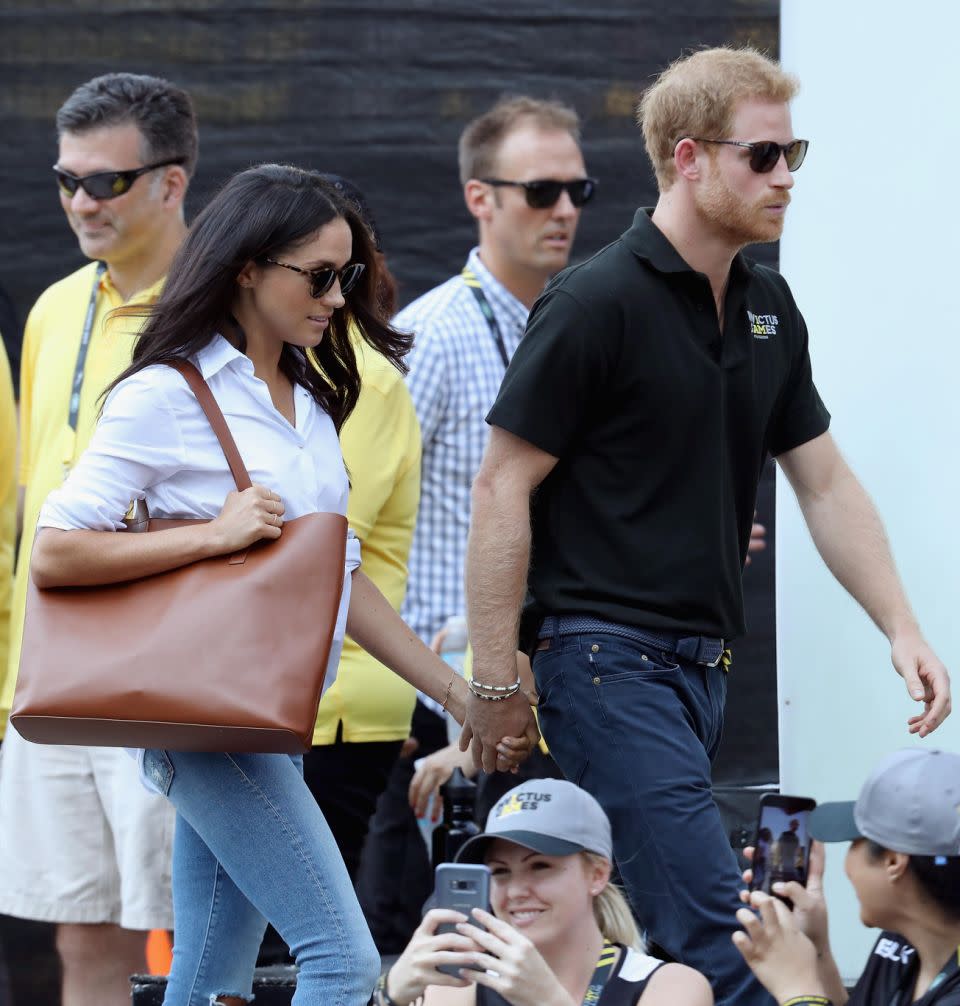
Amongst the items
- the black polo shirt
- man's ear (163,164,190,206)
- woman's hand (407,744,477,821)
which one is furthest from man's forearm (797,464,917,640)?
man's ear (163,164,190,206)

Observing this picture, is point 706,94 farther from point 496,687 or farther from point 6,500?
point 6,500

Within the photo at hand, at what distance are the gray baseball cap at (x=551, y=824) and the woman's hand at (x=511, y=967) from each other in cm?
33

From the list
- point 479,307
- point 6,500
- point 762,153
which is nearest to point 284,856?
point 762,153

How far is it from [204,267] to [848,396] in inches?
69.8

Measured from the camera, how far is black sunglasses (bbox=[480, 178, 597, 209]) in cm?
482

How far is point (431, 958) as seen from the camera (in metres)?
2.51

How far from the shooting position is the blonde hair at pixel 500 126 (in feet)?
15.4

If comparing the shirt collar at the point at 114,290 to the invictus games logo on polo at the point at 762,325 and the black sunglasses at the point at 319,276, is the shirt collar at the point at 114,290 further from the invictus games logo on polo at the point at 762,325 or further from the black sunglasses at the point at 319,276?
the invictus games logo on polo at the point at 762,325

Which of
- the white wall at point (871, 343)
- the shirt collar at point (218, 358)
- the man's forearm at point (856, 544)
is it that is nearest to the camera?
the shirt collar at point (218, 358)

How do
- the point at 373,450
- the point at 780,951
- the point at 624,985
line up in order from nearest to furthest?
the point at 780,951
the point at 624,985
the point at 373,450

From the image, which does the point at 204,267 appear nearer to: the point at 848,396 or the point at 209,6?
the point at 848,396

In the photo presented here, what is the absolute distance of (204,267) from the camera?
278 cm

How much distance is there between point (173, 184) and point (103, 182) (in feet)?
0.54

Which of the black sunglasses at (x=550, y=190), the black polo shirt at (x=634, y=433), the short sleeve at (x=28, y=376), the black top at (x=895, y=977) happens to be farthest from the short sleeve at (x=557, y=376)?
the black sunglasses at (x=550, y=190)
